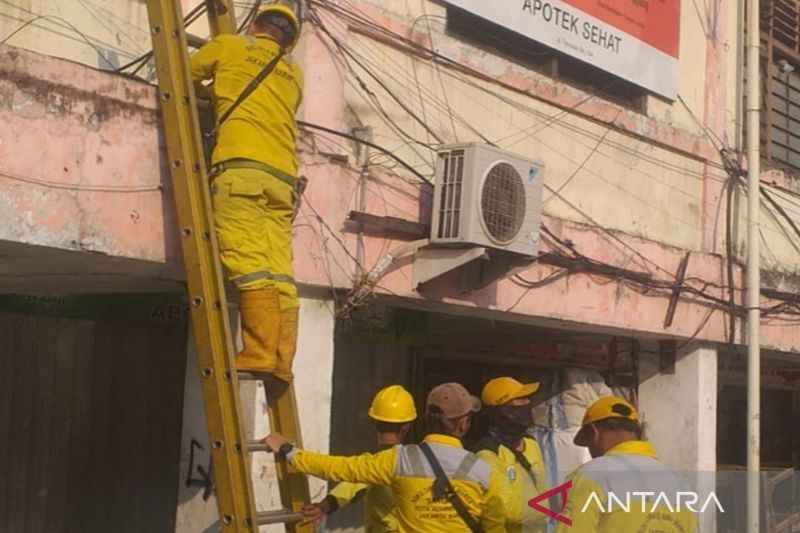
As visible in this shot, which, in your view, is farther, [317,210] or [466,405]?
[317,210]

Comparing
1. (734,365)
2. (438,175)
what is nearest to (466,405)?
(438,175)

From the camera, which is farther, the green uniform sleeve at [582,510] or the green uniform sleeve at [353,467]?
the green uniform sleeve at [353,467]

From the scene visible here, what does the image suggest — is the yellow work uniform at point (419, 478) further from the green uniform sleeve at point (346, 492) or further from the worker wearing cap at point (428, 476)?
the green uniform sleeve at point (346, 492)

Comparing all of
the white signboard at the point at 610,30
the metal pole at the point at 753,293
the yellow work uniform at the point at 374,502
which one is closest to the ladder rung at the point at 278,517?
the yellow work uniform at the point at 374,502

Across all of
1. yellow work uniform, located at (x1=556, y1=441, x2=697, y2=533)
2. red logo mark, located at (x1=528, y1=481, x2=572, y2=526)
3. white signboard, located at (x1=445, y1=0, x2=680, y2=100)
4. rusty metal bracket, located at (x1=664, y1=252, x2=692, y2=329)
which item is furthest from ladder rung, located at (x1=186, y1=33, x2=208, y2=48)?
rusty metal bracket, located at (x1=664, y1=252, x2=692, y2=329)

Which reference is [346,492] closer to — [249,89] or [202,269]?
[202,269]

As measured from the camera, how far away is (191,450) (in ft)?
18.8

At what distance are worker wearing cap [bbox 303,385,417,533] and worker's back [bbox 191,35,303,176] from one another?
3.78ft

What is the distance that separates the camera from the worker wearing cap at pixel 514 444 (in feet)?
17.1

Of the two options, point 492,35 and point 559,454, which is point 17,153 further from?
point 559,454

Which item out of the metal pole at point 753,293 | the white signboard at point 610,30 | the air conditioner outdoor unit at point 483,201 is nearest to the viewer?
the air conditioner outdoor unit at point 483,201

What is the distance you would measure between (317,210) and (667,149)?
3807 mm

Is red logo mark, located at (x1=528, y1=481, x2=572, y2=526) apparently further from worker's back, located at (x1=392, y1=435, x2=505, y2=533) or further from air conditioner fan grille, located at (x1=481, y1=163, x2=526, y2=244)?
air conditioner fan grille, located at (x1=481, y1=163, x2=526, y2=244)

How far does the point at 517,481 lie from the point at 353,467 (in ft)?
2.98
